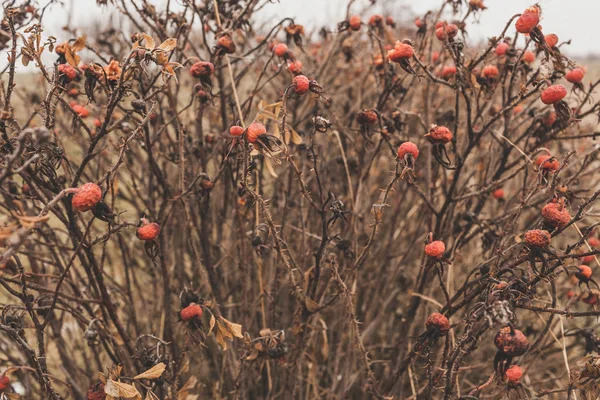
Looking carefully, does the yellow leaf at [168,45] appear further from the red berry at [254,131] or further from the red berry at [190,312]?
the red berry at [190,312]

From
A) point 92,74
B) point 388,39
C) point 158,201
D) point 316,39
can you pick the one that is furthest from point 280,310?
point 316,39

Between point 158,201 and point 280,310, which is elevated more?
point 158,201

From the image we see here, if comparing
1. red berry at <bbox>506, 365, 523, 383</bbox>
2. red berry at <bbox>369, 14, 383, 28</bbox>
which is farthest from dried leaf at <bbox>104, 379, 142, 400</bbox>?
red berry at <bbox>369, 14, 383, 28</bbox>

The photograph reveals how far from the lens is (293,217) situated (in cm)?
201

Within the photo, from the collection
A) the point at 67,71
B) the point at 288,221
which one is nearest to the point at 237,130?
the point at 67,71

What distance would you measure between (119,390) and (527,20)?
41.0 inches

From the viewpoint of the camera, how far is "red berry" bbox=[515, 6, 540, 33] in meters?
1.04

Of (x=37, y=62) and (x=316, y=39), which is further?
(x=316, y=39)

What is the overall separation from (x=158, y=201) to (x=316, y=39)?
1449 mm

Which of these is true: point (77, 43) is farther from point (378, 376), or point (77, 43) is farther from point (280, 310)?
point (378, 376)

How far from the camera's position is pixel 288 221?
76.2 inches

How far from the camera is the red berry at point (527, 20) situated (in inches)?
41.0

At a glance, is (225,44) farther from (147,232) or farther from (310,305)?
(310,305)

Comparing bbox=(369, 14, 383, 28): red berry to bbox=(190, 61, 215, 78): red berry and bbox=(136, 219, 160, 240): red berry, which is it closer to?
bbox=(190, 61, 215, 78): red berry
